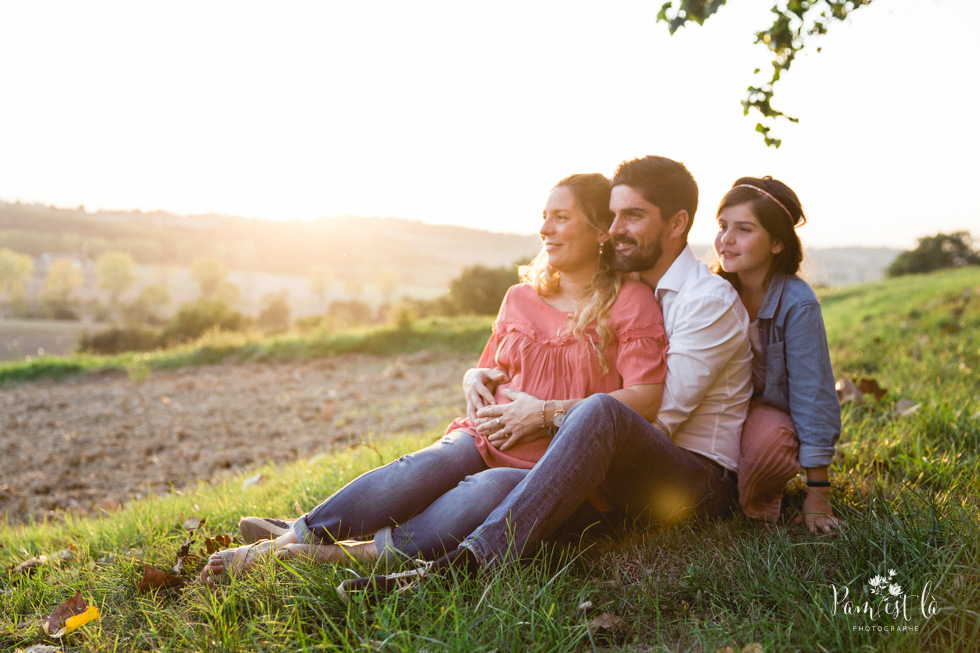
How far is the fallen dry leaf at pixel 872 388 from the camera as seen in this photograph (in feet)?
12.9

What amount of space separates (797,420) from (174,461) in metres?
5.20

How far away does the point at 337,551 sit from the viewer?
2.17 metres

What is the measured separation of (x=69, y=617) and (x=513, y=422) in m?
1.74

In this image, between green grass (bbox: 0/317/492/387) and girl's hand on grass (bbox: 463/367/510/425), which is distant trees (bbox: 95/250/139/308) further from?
girl's hand on grass (bbox: 463/367/510/425)

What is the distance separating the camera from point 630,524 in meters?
2.44

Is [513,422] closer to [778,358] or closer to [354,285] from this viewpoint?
[778,358]

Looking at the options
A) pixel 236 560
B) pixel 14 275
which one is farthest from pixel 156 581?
pixel 14 275

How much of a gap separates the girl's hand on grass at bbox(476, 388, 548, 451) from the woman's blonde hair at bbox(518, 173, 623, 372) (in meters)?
0.40

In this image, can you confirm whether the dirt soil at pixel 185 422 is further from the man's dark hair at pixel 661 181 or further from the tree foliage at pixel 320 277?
the tree foliage at pixel 320 277

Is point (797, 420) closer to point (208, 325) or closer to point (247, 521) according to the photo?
point (247, 521)

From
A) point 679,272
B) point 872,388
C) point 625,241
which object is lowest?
point 872,388

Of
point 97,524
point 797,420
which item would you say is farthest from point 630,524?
point 97,524

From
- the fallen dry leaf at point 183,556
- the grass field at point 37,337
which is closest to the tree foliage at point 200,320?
the grass field at point 37,337

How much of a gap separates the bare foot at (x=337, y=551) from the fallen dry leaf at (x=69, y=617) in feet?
2.32
